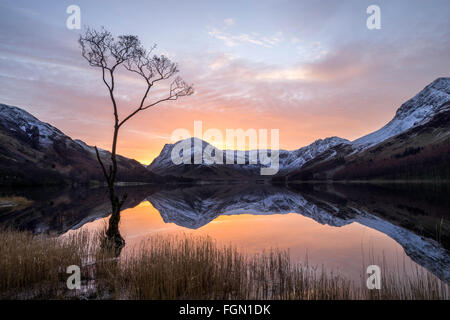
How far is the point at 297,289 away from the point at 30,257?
10.6 m

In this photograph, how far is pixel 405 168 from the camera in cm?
19050

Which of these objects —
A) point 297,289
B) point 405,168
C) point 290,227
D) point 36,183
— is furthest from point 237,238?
point 405,168

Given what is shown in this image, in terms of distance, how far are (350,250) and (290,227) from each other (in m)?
10.5

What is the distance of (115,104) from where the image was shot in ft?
57.9

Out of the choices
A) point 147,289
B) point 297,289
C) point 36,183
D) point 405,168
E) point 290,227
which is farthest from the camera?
point 405,168

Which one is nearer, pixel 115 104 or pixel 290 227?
pixel 115 104
